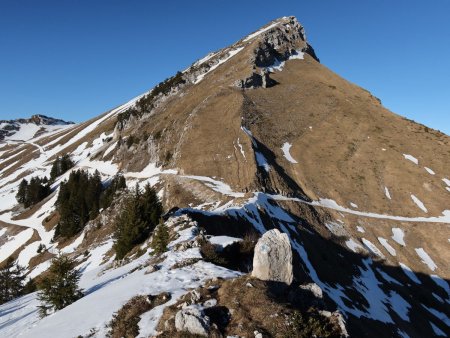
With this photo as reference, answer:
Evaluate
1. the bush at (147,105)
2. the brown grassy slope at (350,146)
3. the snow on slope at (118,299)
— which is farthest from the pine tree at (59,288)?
the bush at (147,105)

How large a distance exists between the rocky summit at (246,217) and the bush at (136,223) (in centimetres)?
14

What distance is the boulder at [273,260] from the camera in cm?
1812

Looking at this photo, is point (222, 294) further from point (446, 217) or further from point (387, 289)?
point (446, 217)

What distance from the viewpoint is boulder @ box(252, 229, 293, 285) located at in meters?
18.1

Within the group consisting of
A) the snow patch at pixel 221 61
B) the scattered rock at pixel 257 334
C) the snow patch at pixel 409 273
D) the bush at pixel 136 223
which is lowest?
the snow patch at pixel 409 273

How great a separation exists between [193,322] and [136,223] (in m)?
24.0

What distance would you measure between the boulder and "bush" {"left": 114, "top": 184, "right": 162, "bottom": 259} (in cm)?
2081

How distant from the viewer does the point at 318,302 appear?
17.9 m

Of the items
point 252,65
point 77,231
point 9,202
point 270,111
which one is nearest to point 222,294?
point 77,231

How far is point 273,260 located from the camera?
18453mm

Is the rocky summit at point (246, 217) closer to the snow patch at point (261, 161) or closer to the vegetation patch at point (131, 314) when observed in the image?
the vegetation patch at point (131, 314)

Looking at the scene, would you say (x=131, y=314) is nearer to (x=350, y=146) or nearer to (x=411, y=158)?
(x=350, y=146)

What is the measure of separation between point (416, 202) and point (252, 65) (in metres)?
65.1

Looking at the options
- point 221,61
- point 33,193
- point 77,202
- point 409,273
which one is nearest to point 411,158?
point 409,273
